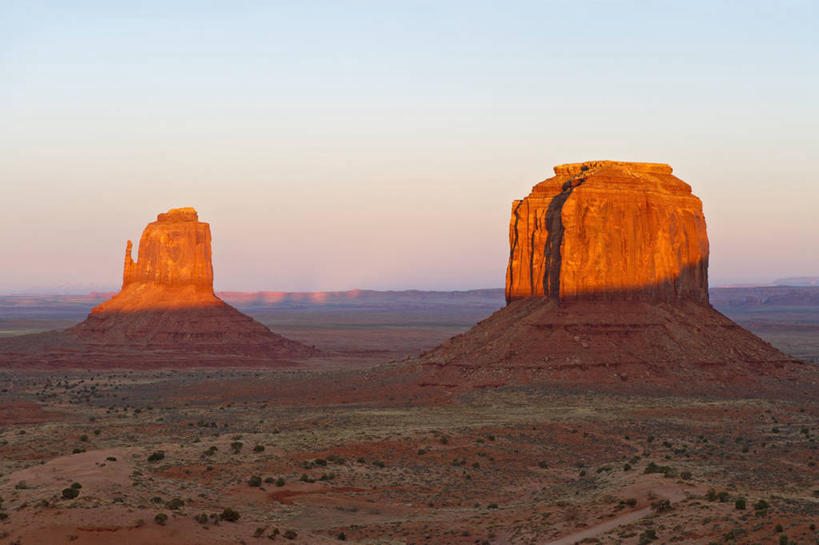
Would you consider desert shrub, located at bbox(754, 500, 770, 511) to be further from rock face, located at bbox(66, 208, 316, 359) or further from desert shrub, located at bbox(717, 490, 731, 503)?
rock face, located at bbox(66, 208, 316, 359)

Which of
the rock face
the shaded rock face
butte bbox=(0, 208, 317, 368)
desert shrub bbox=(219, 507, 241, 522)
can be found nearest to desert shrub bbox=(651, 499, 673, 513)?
desert shrub bbox=(219, 507, 241, 522)

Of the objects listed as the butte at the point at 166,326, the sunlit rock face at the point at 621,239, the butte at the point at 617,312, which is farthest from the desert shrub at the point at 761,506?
the butte at the point at 166,326

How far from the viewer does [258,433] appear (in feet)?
136

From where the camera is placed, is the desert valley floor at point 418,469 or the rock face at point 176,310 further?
the rock face at point 176,310

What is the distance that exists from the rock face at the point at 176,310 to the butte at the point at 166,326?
0.40 ft

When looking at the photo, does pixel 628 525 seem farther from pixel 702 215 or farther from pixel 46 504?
pixel 702 215

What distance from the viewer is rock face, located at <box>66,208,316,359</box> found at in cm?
11150

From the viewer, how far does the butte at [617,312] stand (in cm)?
6269

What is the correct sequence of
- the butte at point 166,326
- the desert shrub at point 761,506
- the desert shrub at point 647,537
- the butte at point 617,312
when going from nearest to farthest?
the desert shrub at point 647,537 → the desert shrub at point 761,506 → the butte at point 617,312 → the butte at point 166,326

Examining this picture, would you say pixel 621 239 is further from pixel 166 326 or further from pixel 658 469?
pixel 166 326

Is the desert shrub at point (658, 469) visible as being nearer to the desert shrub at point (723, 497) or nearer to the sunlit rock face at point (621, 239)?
the desert shrub at point (723, 497)

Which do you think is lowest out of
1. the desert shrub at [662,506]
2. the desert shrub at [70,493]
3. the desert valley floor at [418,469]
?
the desert valley floor at [418,469]

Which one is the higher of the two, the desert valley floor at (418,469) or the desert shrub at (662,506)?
A: the desert shrub at (662,506)

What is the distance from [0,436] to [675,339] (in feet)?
146
